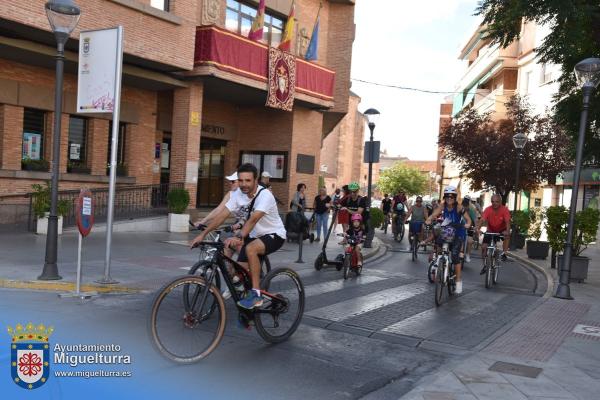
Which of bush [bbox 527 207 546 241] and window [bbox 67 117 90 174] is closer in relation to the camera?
bush [bbox 527 207 546 241]

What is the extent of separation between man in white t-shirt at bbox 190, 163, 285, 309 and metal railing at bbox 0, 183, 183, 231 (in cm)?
995

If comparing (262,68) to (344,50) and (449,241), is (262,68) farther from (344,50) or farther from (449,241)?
(449,241)

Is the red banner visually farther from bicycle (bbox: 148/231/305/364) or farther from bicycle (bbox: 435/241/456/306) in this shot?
bicycle (bbox: 148/231/305/364)

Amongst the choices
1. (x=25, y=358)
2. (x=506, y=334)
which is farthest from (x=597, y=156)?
(x=25, y=358)

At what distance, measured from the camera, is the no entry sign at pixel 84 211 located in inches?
296

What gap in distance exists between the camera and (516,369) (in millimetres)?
5445

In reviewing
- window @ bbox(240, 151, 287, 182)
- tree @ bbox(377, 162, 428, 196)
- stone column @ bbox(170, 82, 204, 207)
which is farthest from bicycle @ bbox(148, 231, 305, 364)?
tree @ bbox(377, 162, 428, 196)

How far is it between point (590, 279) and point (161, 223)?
463 inches

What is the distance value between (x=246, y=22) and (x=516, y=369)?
703 inches

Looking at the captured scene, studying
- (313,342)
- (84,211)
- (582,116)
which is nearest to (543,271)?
(582,116)

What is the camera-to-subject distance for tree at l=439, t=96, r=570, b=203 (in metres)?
23.8

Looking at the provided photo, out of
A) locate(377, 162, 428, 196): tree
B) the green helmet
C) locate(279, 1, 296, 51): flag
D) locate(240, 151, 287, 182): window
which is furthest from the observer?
locate(377, 162, 428, 196): tree

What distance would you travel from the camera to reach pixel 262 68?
19.3m

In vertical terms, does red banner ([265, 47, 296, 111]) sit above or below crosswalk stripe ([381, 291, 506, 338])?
above
